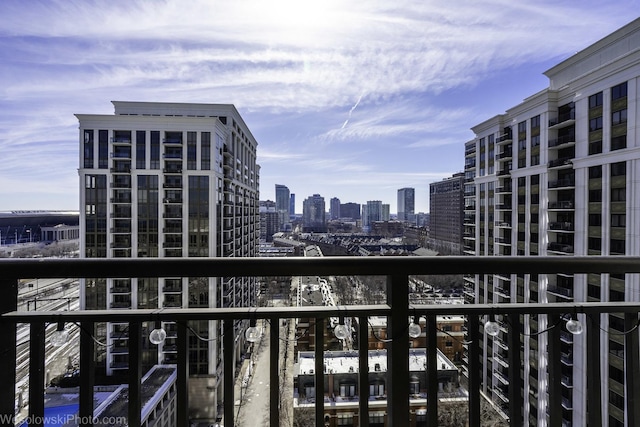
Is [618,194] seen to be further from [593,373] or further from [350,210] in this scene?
[350,210]

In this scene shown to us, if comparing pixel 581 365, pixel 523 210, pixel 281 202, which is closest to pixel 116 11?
pixel 581 365

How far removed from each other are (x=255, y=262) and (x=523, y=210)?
1154cm

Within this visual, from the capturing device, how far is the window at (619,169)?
22.2ft

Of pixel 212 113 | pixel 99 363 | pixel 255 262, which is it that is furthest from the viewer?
pixel 212 113

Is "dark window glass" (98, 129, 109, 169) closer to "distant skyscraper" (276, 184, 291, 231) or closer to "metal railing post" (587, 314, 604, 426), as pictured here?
"metal railing post" (587, 314, 604, 426)

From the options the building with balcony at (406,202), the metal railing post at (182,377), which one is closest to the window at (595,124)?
the metal railing post at (182,377)

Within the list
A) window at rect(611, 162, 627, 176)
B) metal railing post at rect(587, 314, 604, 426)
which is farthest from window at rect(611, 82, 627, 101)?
metal railing post at rect(587, 314, 604, 426)

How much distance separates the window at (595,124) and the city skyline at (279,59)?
76.9 inches

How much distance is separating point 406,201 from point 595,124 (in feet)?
66.3

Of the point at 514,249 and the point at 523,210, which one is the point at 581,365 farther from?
the point at 523,210

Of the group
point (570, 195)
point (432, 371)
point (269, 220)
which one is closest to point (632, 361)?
point (432, 371)

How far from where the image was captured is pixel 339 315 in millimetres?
775

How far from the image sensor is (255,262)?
74cm

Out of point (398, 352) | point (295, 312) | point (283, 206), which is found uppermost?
point (283, 206)
